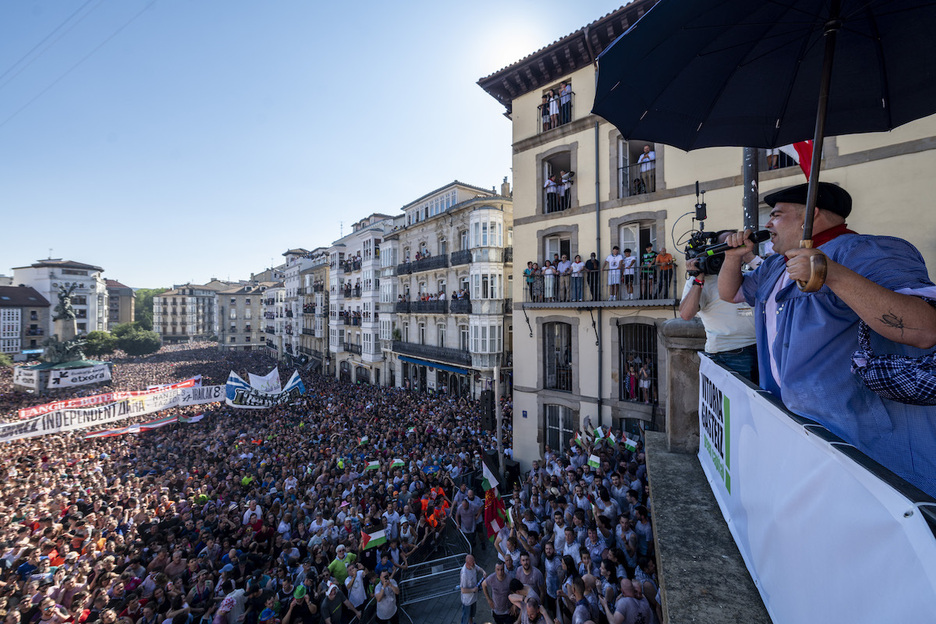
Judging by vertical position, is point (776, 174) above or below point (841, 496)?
above

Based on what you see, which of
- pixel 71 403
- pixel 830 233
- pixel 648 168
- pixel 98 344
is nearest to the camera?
pixel 830 233

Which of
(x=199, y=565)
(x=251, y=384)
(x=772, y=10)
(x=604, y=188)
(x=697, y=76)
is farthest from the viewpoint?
(x=251, y=384)

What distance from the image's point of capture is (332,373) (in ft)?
153

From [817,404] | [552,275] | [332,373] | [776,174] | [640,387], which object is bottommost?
[332,373]

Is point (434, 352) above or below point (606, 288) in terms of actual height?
below

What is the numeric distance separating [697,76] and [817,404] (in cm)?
244

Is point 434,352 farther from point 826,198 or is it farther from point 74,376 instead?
point 826,198

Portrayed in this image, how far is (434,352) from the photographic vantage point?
1120 inches

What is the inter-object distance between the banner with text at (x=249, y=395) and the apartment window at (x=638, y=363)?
16617 millimetres

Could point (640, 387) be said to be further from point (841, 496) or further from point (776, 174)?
A: point (841, 496)

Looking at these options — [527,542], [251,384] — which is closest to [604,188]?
[527,542]

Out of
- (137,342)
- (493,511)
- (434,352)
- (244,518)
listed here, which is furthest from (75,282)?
(493,511)

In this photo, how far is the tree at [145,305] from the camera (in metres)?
96.5

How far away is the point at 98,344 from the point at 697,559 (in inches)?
2813
